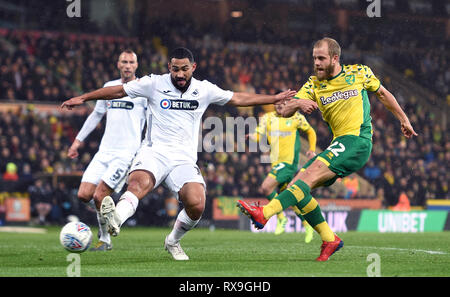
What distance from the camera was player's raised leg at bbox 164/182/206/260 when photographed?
27.2ft

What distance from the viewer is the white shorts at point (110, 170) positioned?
1023 centimetres

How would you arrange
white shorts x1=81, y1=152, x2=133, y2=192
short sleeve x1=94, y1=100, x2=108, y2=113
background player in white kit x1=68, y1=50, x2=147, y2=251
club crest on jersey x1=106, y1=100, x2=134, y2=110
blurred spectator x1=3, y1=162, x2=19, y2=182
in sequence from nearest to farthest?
white shorts x1=81, y1=152, x2=133, y2=192 < background player in white kit x1=68, y1=50, x2=147, y2=251 < club crest on jersey x1=106, y1=100, x2=134, y2=110 < short sleeve x1=94, y1=100, x2=108, y2=113 < blurred spectator x1=3, y1=162, x2=19, y2=182

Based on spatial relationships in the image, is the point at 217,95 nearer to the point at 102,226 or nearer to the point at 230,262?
the point at 230,262

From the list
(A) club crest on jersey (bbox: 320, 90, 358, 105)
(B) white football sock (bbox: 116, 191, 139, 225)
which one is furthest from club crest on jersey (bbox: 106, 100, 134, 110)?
(A) club crest on jersey (bbox: 320, 90, 358, 105)

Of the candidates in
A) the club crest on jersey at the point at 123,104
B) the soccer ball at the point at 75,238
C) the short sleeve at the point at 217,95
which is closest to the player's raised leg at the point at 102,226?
the club crest on jersey at the point at 123,104

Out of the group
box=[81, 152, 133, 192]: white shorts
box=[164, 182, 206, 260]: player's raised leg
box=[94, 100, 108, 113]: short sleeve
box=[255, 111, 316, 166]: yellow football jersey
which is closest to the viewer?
box=[164, 182, 206, 260]: player's raised leg

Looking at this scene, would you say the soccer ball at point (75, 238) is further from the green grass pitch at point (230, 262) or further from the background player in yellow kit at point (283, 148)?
the background player in yellow kit at point (283, 148)

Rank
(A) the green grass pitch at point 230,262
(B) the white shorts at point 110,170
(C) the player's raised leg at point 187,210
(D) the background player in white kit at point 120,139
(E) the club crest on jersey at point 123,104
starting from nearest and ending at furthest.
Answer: (A) the green grass pitch at point 230,262 → (C) the player's raised leg at point 187,210 → (B) the white shorts at point 110,170 → (D) the background player in white kit at point 120,139 → (E) the club crest on jersey at point 123,104

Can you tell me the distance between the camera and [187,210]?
27.6 feet

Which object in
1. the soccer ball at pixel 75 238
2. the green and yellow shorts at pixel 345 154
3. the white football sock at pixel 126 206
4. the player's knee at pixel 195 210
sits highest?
the green and yellow shorts at pixel 345 154

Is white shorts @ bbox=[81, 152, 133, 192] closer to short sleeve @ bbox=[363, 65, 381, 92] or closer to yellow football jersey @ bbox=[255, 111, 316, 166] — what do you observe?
short sleeve @ bbox=[363, 65, 381, 92]

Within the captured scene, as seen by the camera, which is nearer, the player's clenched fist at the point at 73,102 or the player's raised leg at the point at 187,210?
the player's clenched fist at the point at 73,102

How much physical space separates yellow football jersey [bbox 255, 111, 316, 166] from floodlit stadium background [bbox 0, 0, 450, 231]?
19.0 feet

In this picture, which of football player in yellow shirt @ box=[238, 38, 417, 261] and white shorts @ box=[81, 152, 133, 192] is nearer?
football player in yellow shirt @ box=[238, 38, 417, 261]
